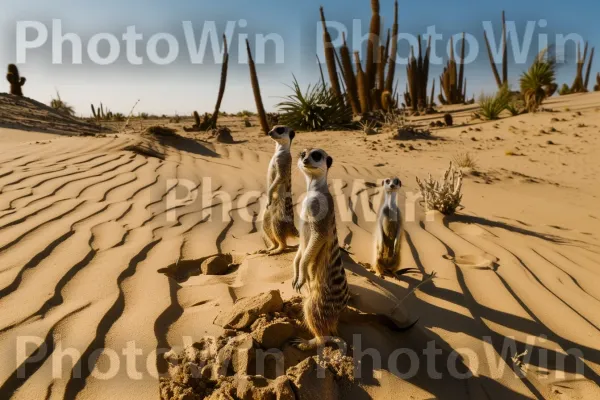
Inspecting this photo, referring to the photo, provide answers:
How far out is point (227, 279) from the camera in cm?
294

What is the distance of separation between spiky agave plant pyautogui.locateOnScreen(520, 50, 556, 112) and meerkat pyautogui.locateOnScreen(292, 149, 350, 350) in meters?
14.2

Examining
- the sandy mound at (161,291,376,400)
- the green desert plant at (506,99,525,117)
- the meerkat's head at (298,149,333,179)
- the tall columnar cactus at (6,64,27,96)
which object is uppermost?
the tall columnar cactus at (6,64,27,96)

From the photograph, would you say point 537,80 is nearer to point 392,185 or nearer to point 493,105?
point 493,105

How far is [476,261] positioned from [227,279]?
1995mm

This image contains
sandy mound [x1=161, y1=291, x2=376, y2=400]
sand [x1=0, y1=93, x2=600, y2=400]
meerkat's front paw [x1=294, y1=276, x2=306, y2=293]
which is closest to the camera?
sandy mound [x1=161, y1=291, x2=376, y2=400]

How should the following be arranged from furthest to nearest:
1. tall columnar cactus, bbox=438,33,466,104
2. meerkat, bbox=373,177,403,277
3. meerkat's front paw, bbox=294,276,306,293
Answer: tall columnar cactus, bbox=438,33,466,104, meerkat, bbox=373,177,403,277, meerkat's front paw, bbox=294,276,306,293

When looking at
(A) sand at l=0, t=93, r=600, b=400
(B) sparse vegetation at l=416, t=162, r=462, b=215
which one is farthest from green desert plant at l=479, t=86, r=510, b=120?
(B) sparse vegetation at l=416, t=162, r=462, b=215

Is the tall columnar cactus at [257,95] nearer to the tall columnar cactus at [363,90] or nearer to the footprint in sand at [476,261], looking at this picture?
the tall columnar cactus at [363,90]

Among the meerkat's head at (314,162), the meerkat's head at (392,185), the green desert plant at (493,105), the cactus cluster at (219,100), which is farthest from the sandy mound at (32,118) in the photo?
the green desert plant at (493,105)

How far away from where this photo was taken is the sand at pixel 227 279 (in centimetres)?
211

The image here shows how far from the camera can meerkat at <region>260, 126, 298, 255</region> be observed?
3.27 meters

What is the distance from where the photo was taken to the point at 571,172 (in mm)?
8984

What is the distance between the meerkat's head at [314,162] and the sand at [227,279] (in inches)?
29.3

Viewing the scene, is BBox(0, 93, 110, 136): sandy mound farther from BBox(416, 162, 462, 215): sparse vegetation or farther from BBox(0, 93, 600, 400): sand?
BBox(416, 162, 462, 215): sparse vegetation
